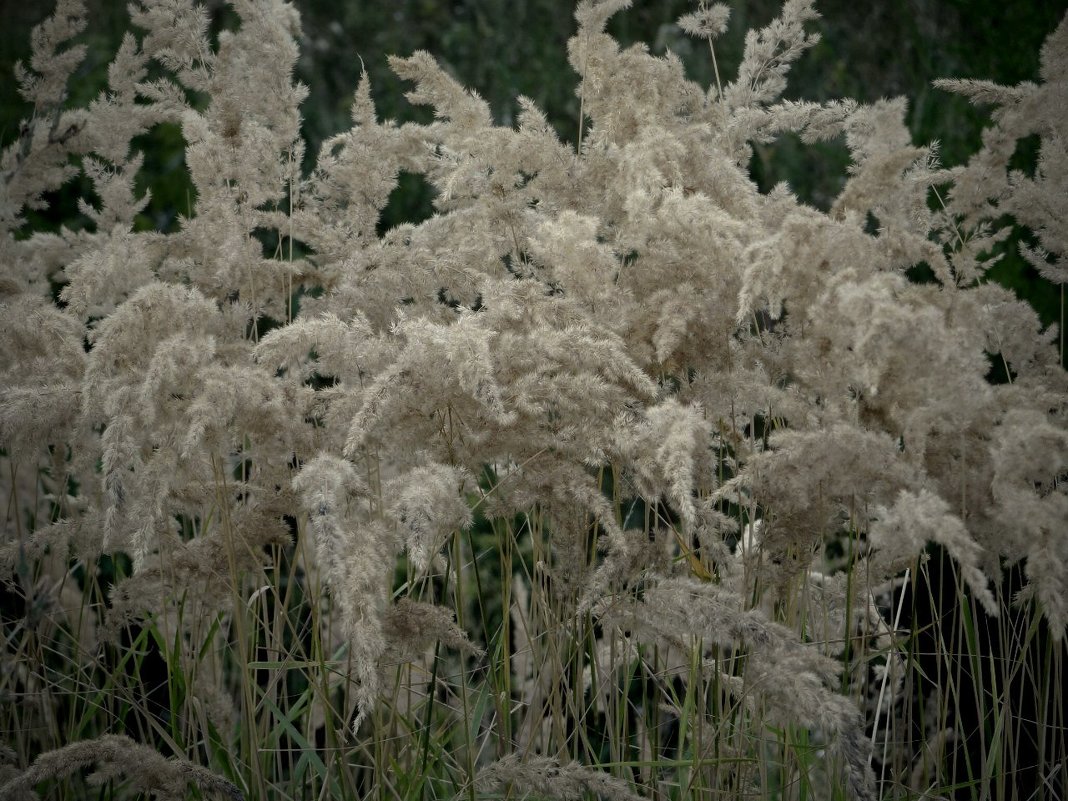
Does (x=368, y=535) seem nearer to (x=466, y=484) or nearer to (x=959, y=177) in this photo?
(x=466, y=484)

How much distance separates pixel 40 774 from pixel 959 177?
2.07 meters

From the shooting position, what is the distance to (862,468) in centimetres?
188

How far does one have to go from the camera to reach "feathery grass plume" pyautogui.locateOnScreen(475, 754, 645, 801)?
2.02m

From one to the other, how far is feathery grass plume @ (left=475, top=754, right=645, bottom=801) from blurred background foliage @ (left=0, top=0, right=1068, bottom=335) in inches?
151

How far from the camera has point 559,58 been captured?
21.0ft

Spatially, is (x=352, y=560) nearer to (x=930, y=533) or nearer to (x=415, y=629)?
(x=415, y=629)

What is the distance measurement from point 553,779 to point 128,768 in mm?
760

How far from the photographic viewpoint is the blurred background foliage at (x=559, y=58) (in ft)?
18.2

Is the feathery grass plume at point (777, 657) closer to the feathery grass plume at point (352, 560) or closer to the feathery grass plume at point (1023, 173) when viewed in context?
the feathery grass plume at point (352, 560)

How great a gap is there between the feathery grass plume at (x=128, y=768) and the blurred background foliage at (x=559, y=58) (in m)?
3.82

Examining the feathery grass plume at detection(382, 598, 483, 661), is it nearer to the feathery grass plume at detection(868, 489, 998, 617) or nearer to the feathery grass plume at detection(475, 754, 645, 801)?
the feathery grass plume at detection(475, 754, 645, 801)

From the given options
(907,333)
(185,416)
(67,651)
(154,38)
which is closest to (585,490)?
(907,333)

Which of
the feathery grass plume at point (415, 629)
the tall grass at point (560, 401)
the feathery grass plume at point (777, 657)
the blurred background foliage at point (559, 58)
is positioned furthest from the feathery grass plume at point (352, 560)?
the blurred background foliage at point (559, 58)

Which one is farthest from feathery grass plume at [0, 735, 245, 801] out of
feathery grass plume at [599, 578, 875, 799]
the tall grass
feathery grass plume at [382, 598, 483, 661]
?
feathery grass plume at [599, 578, 875, 799]
